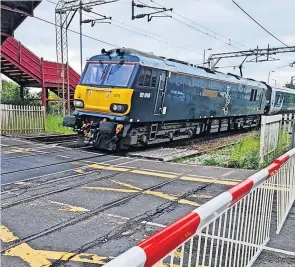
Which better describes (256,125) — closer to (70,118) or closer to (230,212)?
(70,118)

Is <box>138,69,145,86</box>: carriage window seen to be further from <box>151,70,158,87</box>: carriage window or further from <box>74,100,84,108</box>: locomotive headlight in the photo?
<box>74,100,84,108</box>: locomotive headlight

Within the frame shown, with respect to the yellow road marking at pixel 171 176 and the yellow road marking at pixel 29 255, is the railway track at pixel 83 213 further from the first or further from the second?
the yellow road marking at pixel 171 176

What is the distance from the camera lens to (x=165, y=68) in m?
12.9

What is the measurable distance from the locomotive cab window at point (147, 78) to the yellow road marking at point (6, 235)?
7.58 m

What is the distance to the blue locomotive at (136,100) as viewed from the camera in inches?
458

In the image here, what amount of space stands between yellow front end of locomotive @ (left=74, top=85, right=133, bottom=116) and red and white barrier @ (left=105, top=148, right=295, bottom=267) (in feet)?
21.7

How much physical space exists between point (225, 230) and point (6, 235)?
9.26ft

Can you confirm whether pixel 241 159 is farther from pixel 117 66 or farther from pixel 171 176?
pixel 117 66

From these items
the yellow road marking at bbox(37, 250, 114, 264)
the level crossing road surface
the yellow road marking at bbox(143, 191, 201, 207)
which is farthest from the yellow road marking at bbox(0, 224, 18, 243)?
the yellow road marking at bbox(143, 191, 201, 207)

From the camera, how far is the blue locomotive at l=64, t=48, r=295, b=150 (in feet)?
38.1

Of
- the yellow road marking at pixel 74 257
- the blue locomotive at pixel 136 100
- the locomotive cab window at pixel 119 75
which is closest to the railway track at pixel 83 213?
the yellow road marking at pixel 74 257

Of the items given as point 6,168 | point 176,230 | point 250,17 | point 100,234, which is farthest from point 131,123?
point 176,230

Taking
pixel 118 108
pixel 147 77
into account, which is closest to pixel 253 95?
pixel 147 77

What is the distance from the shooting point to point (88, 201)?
613 centimetres
